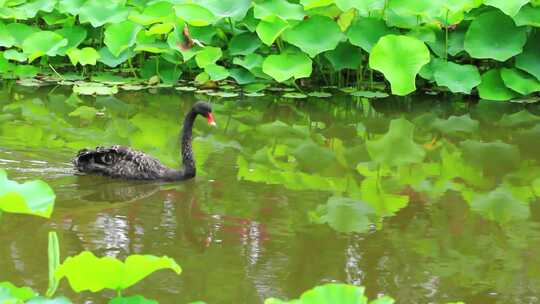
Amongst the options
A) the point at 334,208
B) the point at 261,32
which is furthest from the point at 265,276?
the point at 261,32

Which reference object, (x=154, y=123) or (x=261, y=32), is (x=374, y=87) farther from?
(x=154, y=123)

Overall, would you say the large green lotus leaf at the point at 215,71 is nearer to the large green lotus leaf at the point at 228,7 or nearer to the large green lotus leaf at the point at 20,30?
the large green lotus leaf at the point at 228,7

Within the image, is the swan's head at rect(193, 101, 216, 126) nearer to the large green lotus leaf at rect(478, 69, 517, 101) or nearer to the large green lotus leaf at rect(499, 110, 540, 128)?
the large green lotus leaf at rect(499, 110, 540, 128)

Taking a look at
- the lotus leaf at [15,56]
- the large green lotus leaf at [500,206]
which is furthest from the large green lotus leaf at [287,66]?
the large green lotus leaf at [500,206]

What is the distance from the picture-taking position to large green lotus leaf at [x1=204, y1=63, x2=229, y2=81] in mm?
8695

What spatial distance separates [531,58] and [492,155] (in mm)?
2128

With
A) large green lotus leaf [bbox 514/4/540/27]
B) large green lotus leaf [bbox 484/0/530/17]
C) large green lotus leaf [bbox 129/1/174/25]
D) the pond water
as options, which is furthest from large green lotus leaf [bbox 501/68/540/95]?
large green lotus leaf [bbox 129/1/174/25]

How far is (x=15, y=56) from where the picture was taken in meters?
9.00

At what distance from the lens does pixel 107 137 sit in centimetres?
718

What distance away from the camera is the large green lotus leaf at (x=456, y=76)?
8477mm

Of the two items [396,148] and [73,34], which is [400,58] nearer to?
[396,148]

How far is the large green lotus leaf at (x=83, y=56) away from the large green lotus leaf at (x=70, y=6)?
60cm

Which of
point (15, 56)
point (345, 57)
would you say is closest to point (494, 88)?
point (345, 57)

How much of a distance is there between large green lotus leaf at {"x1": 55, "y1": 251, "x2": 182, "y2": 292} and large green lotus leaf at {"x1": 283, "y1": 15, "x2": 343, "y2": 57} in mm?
5794
